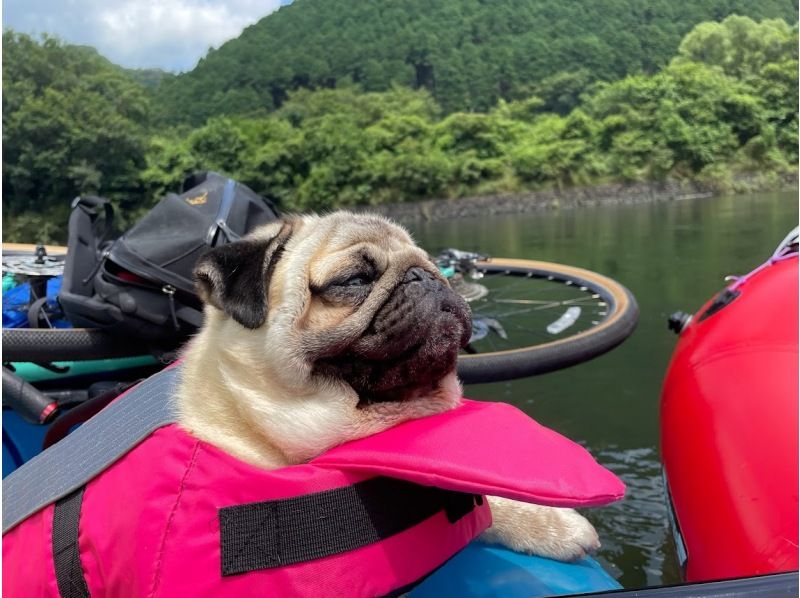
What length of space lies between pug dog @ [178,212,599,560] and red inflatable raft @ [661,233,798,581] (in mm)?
1097

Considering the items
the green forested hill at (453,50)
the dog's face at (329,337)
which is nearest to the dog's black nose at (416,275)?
the dog's face at (329,337)

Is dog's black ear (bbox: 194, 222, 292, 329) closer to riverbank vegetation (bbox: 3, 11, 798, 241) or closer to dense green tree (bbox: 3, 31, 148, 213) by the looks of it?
riverbank vegetation (bbox: 3, 11, 798, 241)

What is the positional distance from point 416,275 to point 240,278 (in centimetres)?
38

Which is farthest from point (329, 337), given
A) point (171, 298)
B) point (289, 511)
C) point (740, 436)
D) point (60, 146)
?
point (60, 146)

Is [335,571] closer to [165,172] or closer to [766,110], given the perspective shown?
[165,172]

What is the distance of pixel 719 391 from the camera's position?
2395 mm

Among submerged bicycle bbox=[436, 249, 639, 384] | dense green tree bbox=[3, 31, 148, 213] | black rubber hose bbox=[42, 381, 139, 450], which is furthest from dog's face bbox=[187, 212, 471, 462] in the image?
dense green tree bbox=[3, 31, 148, 213]

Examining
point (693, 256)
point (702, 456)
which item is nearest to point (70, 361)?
point (702, 456)

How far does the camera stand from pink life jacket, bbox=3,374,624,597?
3.75 ft

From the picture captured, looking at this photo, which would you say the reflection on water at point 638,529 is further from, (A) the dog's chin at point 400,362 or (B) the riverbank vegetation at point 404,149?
(B) the riverbank vegetation at point 404,149

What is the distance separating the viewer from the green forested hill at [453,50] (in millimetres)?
68062

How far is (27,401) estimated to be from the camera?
2.35m

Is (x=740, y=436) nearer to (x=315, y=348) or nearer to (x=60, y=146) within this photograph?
(x=315, y=348)

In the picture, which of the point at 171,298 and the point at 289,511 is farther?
the point at 171,298
